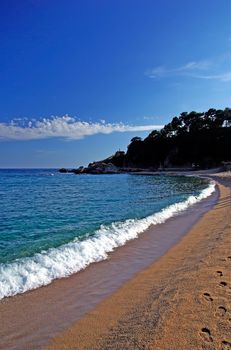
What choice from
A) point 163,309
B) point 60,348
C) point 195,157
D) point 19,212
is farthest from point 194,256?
point 195,157

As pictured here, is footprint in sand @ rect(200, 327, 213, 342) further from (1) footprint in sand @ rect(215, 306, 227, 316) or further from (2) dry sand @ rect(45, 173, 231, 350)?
(1) footprint in sand @ rect(215, 306, 227, 316)

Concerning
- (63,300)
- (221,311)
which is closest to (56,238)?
(63,300)

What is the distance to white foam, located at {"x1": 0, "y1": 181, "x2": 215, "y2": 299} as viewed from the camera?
6863 millimetres

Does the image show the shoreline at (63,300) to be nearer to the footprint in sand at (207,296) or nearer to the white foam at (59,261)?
the white foam at (59,261)

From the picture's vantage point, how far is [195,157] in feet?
366

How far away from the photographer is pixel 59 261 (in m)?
8.39

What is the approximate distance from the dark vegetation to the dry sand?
325 feet

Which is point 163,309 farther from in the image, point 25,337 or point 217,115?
point 217,115

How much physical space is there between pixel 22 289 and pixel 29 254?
107 inches

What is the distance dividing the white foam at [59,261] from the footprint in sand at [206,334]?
157 inches

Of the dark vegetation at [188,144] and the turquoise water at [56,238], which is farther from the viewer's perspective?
the dark vegetation at [188,144]

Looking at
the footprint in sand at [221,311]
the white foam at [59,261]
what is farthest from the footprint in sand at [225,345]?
the white foam at [59,261]

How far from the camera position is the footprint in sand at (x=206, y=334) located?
13.5 ft

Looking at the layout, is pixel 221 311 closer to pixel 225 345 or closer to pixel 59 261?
pixel 225 345
